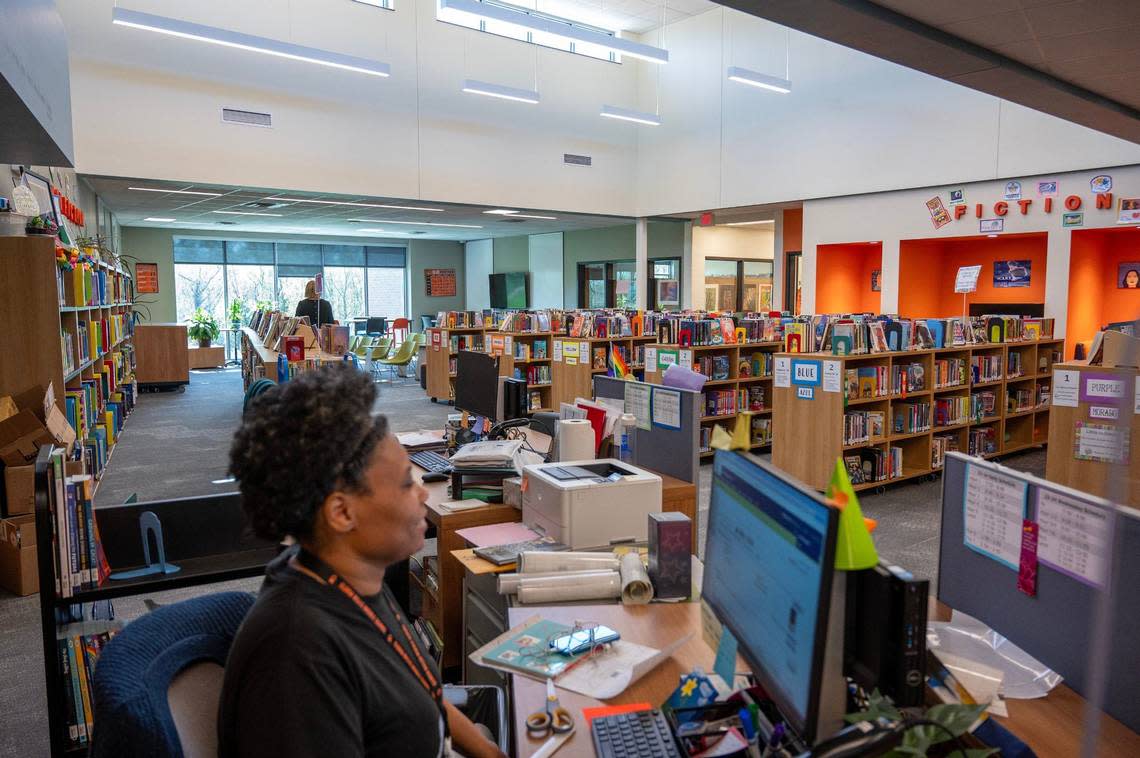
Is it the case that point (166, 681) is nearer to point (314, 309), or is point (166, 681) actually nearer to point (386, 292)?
point (314, 309)

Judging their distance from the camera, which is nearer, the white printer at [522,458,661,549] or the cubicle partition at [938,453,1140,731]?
the cubicle partition at [938,453,1140,731]

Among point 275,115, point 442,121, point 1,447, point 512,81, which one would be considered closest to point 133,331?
point 275,115

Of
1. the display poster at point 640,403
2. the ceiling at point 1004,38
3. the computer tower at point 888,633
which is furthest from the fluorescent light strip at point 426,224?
the computer tower at point 888,633

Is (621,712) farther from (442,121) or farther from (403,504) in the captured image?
(442,121)

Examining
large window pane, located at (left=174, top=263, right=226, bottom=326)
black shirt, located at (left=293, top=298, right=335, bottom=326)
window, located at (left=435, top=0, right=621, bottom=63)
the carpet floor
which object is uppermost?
window, located at (left=435, top=0, right=621, bottom=63)

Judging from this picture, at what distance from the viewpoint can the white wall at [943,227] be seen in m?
7.98

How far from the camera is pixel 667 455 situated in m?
3.38

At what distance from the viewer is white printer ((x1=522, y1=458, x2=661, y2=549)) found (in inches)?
99.0

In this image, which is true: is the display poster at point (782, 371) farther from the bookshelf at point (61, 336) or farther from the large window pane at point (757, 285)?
the large window pane at point (757, 285)

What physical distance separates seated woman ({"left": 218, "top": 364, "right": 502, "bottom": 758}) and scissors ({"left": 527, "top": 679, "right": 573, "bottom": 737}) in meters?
0.22

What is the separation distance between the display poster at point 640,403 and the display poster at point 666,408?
29 millimetres

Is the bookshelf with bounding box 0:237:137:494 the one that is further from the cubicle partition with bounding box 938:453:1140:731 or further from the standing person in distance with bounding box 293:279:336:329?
the cubicle partition with bounding box 938:453:1140:731

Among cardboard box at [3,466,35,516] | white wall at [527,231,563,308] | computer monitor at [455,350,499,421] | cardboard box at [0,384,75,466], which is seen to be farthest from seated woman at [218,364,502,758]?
white wall at [527,231,563,308]

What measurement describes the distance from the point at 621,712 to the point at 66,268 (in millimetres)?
5074
